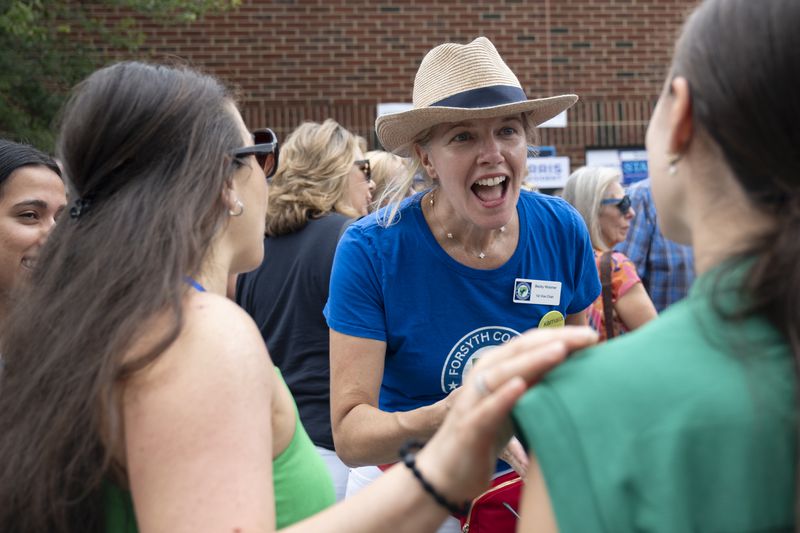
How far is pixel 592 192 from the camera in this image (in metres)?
5.88

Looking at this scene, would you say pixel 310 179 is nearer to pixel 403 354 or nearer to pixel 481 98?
pixel 481 98

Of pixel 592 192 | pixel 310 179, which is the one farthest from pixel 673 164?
pixel 592 192

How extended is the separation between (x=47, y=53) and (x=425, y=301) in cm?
802

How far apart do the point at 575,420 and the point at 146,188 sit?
1.00 metres

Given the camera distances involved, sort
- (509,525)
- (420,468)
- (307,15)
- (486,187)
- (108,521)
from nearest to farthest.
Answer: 1. (420,468)
2. (108,521)
3. (509,525)
4. (486,187)
5. (307,15)

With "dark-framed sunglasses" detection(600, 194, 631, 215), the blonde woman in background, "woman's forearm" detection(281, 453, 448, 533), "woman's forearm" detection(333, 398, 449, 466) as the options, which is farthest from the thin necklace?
"dark-framed sunglasses" detection(600, 194, 631, 215)

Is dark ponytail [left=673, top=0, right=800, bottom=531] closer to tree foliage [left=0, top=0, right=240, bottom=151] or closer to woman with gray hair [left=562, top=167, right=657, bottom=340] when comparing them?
woman with gray hair [left=562, top=167, right=657, bottom=340]

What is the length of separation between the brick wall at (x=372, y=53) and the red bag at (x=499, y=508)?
860 cm

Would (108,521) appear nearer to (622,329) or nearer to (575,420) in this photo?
(575,420)

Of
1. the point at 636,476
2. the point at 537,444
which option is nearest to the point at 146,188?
the point at 537,444

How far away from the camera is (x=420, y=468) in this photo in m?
1.46

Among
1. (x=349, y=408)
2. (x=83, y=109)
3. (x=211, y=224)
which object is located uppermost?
(x=83, y=109)

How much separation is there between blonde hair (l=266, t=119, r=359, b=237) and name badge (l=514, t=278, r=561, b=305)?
1.70 m

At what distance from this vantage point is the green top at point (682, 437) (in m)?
1.14
